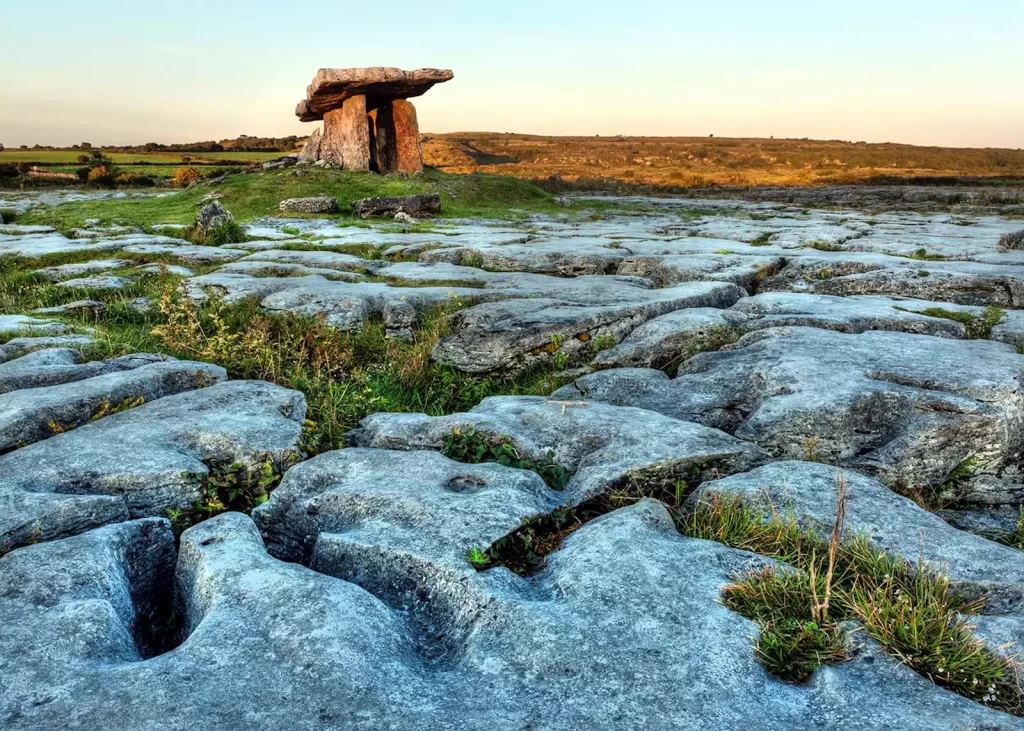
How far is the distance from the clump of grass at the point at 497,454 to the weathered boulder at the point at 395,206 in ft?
39.7

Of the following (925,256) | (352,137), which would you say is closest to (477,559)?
(925,256)

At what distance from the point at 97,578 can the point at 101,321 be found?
5.24 metres

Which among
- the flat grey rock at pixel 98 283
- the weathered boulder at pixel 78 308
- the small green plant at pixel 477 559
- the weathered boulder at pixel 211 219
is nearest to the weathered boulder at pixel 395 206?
the weathered boulder at pixel 211 219

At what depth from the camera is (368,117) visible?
2167cm

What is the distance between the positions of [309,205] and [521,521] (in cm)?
1433

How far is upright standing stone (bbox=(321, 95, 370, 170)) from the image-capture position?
67.3ft

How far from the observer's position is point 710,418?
399 cm

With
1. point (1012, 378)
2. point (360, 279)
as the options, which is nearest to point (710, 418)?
point (1012, 378)

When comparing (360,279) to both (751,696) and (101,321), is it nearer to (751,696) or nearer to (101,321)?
(101,321)

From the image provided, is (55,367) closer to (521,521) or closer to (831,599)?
(521,521)

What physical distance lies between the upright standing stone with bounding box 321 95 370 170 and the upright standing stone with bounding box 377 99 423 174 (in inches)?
40.3

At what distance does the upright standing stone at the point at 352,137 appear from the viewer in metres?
20.5

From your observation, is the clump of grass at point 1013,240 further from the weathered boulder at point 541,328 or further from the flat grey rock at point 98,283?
the flat grey rock at point 98,283

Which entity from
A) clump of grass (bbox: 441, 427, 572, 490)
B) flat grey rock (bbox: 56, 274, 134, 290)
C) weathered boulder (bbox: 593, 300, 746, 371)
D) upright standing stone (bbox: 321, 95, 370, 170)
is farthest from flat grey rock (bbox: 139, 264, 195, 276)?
upright standing stone (bbox: 321, 95, 370, 170)
